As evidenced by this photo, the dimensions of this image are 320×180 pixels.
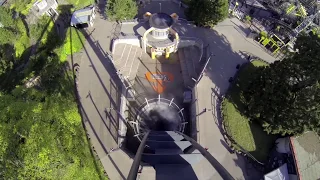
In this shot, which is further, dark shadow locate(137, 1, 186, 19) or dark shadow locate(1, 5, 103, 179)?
dark shadow locate(137, 1, 186, 19)

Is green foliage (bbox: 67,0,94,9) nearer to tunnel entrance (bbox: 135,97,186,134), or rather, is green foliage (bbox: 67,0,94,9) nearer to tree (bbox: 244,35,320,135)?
tunnel entrance (bbox: 135,97,186,134)

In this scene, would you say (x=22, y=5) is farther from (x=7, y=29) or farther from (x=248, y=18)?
(x=248, y=18)

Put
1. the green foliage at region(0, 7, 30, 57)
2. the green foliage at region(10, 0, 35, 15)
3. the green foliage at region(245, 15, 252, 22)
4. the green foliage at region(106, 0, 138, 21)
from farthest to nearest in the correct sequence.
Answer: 1. the green foliage at region(10, 0, 35, 15)
2. the green foliage at region(0, 7, 30, 57)
3. the green foliage at region(245, 15, 252, 22)
4. the green foliage at region(106, 0, 138, 21)

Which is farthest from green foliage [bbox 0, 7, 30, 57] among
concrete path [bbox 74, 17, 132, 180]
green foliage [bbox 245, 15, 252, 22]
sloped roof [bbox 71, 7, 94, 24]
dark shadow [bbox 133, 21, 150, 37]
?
green foliage [bbox 245, 15, 252, 22]

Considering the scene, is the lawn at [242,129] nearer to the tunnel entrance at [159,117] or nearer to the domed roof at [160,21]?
the tunnel entrance at [159,117]

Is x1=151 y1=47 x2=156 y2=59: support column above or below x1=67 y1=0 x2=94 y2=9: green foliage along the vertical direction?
below

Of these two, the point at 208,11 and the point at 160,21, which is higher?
the point at 208,11

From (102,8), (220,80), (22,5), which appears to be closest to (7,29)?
(22,5)
